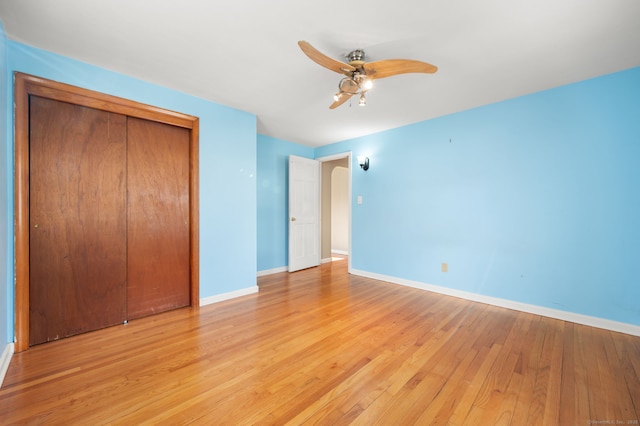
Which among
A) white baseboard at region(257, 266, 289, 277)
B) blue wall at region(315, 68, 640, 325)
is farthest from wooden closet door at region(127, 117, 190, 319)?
blue wall at region(315, 68, 640, 325)

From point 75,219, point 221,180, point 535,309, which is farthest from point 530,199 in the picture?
point 75,219

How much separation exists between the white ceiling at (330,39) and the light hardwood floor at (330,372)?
247cm


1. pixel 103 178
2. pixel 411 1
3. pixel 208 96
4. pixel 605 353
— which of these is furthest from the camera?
pixel 208 96

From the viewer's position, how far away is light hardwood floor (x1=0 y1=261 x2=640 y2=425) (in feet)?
4.64

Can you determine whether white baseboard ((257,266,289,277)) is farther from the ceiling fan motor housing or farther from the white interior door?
the ceiling fan motor housing

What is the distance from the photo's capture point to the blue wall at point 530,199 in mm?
2391

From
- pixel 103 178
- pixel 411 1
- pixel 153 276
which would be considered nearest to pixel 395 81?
pixel 411 1

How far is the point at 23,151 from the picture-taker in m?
2.03

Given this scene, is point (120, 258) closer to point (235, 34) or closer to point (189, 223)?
point (189, 223)

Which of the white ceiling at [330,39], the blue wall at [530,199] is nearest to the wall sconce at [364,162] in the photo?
the blue wall at [530,199]

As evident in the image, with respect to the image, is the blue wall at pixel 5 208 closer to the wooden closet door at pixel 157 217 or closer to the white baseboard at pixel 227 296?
the wooden closet door at pixel 157 217

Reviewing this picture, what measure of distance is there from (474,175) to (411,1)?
236 cm

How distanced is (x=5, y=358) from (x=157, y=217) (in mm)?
1469

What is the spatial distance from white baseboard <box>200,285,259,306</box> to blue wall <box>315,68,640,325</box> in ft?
7.06
